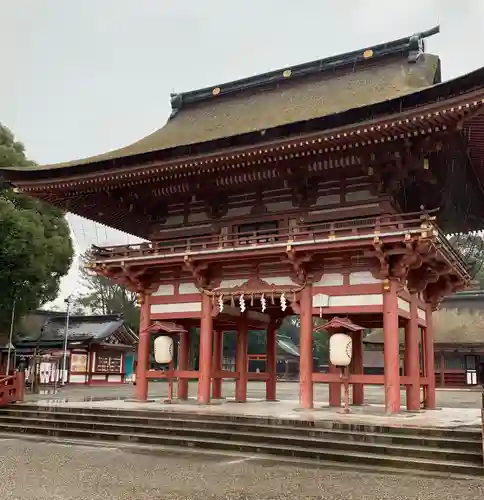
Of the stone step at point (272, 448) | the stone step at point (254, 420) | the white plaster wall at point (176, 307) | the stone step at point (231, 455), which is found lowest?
the stone step at point (231, 455)

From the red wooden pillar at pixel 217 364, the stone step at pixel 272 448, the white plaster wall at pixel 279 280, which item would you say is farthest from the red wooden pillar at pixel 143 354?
the stone step at pixel 272 448

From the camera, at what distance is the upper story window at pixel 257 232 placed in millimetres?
15380

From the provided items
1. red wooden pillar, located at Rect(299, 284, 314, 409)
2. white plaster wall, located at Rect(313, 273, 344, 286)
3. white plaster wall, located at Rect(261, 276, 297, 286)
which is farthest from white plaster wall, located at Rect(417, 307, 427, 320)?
white plaster wall, located at Rect(261, 276, 297, 286)

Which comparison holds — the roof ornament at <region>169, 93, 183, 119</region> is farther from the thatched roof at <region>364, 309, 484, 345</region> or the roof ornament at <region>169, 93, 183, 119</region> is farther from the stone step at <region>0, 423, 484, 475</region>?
Answer: the thatched roof at <region>364, 309, 484, 345</region>

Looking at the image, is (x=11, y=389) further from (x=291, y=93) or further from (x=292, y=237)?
(x=291, y=93)

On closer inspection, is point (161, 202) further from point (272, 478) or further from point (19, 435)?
point (272, 478)

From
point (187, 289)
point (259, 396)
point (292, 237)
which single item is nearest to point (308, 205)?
point (292, 237)

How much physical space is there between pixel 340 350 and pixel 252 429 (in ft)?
10.9

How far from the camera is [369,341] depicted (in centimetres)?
3819

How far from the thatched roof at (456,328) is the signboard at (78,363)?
2041 centimetres

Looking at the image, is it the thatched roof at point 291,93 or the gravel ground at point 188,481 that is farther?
the thatched roof at point 291,93

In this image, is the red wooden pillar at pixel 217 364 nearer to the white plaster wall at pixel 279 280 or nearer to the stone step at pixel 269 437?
the white plaster wall at pixel 279 280

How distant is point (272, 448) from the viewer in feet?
35.1

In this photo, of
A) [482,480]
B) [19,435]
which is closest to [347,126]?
[482,480]
